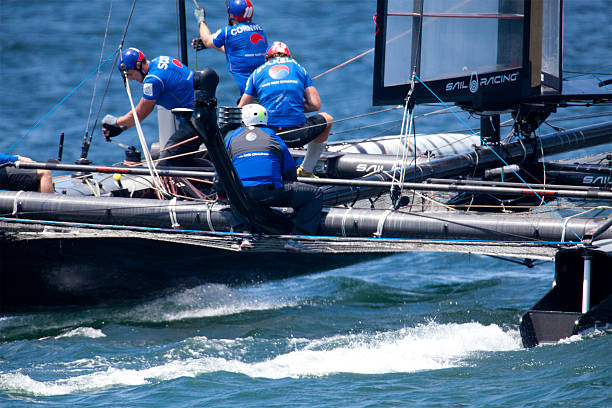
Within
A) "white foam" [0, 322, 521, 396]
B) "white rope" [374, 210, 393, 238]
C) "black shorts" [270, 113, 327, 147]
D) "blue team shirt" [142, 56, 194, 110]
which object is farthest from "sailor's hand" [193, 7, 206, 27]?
"white foam" [0, 322, 521, 396]

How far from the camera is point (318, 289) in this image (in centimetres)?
969

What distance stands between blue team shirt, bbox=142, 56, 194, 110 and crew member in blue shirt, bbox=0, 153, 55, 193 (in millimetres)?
1211

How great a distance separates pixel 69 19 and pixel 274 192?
15619mm

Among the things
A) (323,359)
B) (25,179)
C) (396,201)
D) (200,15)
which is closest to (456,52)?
(396,201)

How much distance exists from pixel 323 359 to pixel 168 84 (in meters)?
3.50

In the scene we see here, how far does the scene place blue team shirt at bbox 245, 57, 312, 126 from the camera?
7527 millimetres

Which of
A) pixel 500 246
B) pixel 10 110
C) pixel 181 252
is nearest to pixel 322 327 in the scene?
pixel 181 252

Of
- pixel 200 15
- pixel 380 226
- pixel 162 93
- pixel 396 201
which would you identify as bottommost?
pixel 380 226

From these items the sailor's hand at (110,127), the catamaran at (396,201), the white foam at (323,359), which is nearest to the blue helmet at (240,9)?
the catamaran at (396,201)

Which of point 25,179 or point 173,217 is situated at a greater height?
point 25,179

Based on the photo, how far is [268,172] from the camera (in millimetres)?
6520

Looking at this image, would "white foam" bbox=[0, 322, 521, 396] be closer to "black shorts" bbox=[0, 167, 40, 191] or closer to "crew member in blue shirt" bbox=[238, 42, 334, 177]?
"crew member in blue shirt" bbox=[238, 42, 334, 177]

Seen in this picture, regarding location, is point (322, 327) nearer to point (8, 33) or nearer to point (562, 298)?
point (562, 298)

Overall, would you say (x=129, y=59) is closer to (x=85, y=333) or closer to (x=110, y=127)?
(x=110, y=127)
